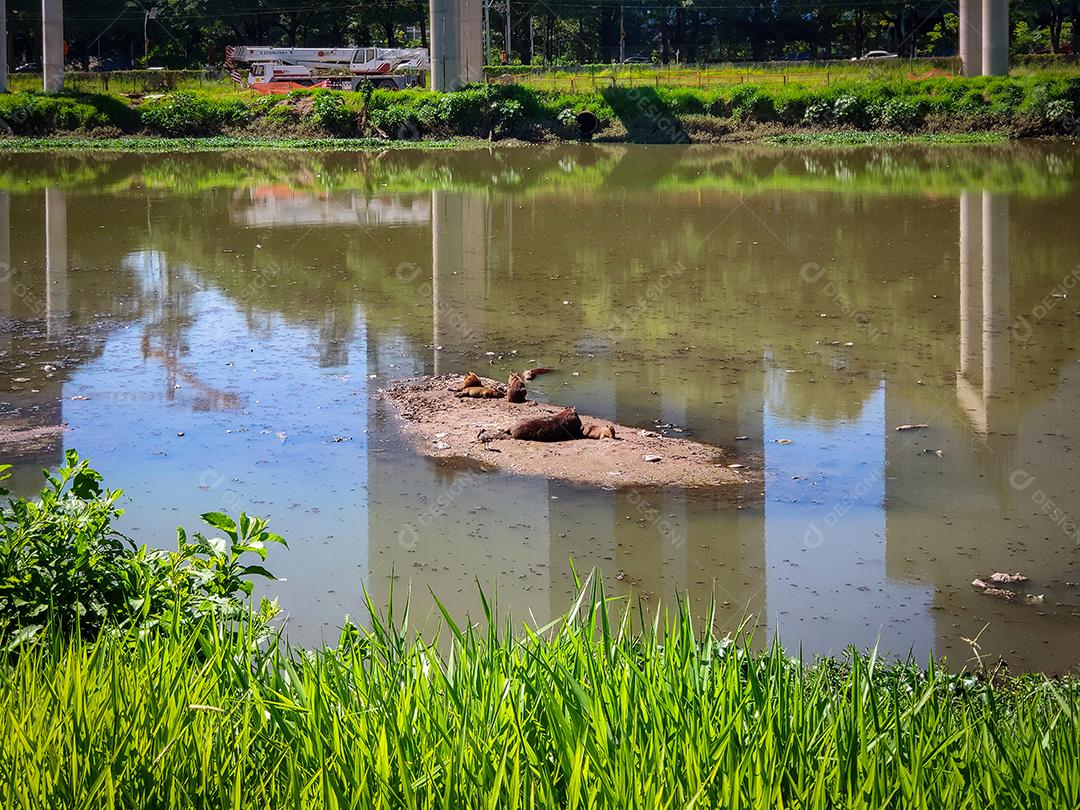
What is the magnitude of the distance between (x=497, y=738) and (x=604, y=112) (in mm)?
44973

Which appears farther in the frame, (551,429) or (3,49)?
(3,49)

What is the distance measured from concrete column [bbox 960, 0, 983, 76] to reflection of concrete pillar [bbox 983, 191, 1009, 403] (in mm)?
27797

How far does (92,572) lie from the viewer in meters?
4.75

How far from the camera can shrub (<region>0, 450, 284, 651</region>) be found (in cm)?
451

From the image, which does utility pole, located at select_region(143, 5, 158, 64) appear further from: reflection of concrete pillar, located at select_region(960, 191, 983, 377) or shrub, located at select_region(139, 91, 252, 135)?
reflection of concrete pillar, located at select_region(960, 191, 983, 377)

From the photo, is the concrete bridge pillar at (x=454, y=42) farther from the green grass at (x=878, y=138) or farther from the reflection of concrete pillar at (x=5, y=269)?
the reflection of concrete pillar at (x=5, y=269)

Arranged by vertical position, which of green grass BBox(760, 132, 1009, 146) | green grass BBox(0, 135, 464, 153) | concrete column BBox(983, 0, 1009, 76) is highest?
concrete column BBox(983, 0, 1009, 76)

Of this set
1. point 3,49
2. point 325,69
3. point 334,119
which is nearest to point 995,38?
point 334,119

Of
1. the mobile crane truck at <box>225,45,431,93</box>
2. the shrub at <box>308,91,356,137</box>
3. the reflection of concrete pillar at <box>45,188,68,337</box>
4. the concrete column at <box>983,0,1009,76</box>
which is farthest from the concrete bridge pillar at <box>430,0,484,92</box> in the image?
the reflection of concrete pillar at <box>45,188,68,337</box>

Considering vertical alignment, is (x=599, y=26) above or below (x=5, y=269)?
above

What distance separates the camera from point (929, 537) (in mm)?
7789

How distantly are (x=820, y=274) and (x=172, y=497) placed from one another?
10.7 metres

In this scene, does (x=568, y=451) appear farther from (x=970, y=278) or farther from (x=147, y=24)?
(x=147, y=24)

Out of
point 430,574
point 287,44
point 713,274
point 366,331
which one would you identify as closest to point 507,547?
point 430,574
